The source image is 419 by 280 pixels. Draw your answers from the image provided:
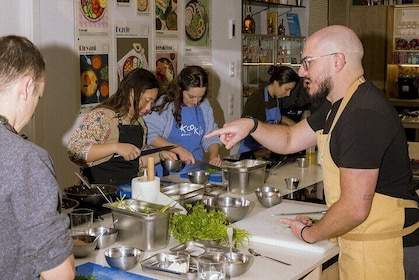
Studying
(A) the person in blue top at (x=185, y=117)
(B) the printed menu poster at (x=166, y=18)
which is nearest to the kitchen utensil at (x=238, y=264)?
(A) the person in blue top at (x=185, y=117)

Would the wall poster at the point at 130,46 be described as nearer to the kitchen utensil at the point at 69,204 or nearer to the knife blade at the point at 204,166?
the knife blade at the point at 204,166

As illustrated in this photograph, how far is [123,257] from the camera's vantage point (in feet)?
7.32

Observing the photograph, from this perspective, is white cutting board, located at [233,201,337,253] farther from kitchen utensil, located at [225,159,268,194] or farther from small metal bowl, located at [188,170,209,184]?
small metal bowl, located at [188,170,209,184]

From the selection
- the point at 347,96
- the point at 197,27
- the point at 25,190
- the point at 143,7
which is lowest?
the point at 25,190

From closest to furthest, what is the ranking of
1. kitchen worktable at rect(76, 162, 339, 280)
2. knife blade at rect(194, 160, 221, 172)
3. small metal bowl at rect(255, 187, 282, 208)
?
kitchen worktable at rect(76, 162, 339, 280) < small metal bowl at rect(255, 187, 282, 208) < knife blade at rect(194, 160, 221, 172)

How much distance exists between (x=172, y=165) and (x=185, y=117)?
0.68 metres

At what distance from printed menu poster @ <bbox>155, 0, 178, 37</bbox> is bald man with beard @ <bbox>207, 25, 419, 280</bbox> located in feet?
9.50

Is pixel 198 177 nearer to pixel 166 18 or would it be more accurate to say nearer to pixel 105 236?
pixel 105 236

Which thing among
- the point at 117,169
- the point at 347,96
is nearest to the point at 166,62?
the point at 117,169

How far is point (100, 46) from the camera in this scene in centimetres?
472

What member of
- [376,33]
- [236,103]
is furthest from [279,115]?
[376,33]

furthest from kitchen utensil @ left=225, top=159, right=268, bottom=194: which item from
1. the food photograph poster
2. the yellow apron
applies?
the food photograph poster

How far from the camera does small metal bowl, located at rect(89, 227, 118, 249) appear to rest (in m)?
2.48

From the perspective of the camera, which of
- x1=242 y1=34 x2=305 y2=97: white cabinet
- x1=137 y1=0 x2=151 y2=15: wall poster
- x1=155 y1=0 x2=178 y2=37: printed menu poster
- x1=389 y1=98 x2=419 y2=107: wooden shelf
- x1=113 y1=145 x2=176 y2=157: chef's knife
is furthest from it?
x1=389 y1=98 x2=419 y2=107: wooden shelf
